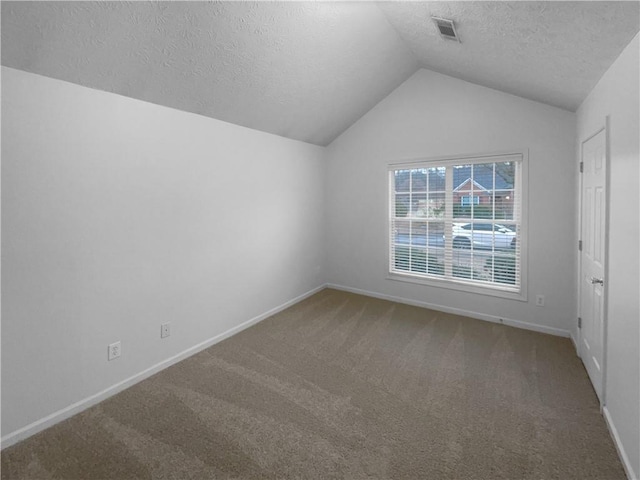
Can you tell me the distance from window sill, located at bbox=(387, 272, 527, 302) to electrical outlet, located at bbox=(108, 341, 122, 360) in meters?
3.24

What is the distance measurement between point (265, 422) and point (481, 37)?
3.10 meters

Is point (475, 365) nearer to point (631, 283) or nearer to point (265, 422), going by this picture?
point (631, 283)

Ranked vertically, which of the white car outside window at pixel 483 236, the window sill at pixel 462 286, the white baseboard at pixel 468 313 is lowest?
the white baseboard at pixel 468 313

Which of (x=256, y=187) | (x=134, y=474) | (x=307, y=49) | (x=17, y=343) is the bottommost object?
(x=134, y=474)

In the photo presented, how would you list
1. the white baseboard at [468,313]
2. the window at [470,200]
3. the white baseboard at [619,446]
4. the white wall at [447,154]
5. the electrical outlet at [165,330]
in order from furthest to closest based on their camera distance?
the window at [470,200]
the white baseboard at [468,313]
the white wall at [447,154]
the electrical outlet at [165,330]
the white baseboard at [619,446]

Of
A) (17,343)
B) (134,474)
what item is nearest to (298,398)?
(134,474)

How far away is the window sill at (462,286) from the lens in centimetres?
348

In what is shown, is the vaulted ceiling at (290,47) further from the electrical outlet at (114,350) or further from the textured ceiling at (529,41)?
the electrical outlet at (114,350)

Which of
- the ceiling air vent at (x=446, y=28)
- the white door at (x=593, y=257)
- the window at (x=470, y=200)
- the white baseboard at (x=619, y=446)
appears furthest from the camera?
the window at (x=470, y=200)

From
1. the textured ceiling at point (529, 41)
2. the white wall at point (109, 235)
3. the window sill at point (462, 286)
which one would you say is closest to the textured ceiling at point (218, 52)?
the white wall at point (109, 235)

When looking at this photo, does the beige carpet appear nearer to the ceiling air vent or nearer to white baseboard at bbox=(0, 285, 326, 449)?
white baseboard at bbox=(0, 285, 326, 449)

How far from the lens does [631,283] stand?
160cm

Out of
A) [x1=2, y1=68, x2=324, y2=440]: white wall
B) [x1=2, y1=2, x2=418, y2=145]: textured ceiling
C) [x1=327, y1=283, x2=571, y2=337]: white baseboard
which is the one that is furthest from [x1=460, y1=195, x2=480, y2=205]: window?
[x1=2, y1=68, x2=324, y2=440]: white wall

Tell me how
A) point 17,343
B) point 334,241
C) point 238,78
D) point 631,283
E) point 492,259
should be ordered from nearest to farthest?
point 631,283 < point 17,343 < point 238,78 < point 492,259 < point 334,241
